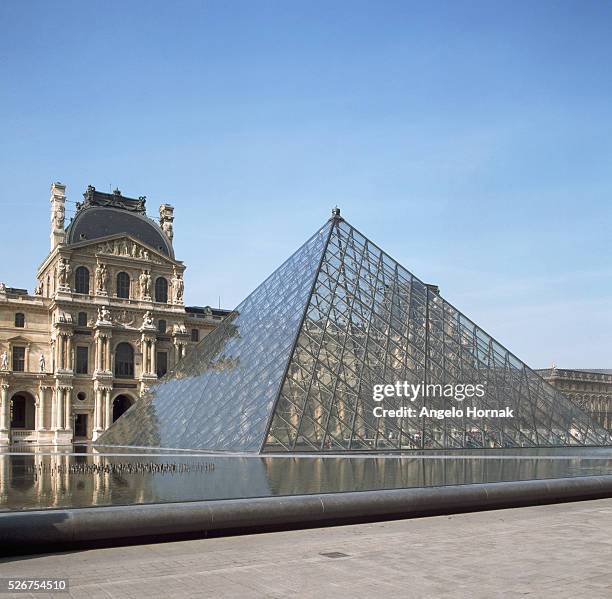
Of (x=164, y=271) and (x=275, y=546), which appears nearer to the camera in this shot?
(x=275, y=546)

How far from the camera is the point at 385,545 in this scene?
7.32 metres

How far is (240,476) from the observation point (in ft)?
43.2

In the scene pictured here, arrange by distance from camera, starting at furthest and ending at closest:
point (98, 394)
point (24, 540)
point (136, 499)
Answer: point (98, 394) → point (136, 499) → point (24, 540)

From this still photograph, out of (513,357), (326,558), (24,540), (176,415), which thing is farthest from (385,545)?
(513,357)

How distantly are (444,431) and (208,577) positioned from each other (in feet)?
59.7

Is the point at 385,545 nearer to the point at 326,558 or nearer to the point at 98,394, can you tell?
the point at 326,558

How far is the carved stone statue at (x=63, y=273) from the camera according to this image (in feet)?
179

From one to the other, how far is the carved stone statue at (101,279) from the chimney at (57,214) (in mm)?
3823

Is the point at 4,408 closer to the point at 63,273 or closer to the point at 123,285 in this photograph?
the point at 63,273

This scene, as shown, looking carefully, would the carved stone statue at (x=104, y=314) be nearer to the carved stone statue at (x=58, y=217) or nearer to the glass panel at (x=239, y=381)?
the carved stone statue at (x=58, y=217)

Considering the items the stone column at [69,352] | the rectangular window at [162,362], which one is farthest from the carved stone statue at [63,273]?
the rectangular window at [162,362]

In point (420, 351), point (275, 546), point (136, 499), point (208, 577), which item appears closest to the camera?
point (208, 577)

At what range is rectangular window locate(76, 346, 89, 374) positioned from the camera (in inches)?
2170

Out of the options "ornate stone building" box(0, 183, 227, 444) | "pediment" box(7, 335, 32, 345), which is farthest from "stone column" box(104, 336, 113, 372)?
"pediment" box(7, 335, 32, 345)
